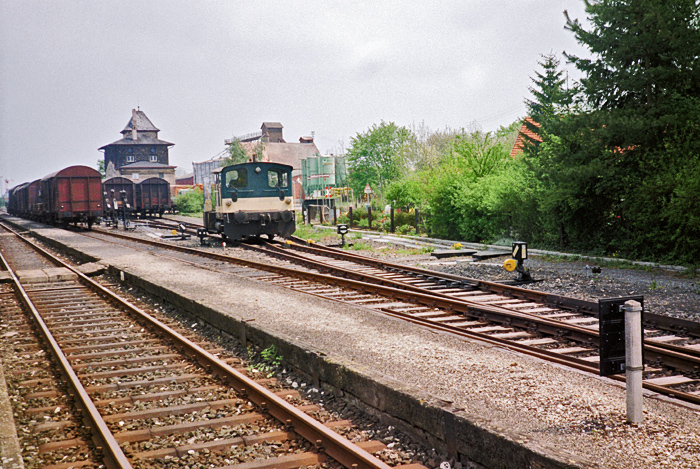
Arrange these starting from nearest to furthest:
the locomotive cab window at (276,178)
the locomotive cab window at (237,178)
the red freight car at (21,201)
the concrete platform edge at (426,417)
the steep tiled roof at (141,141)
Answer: the concrete platform edge at (426,417)
the locomotive cab window at (237,178)
the locomotive cab window at (276,178)
the red freight car at (21,201)
the steep tiled roof at (141,141)

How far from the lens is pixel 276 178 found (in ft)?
72.1

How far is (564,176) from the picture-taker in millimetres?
15180

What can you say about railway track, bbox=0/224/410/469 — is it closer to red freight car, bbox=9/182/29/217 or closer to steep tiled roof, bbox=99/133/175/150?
red freight car, bbox=9/182/29/217

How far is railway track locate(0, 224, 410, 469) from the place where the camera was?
13.7ft

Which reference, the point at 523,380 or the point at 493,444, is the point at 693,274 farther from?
the point at 493,444

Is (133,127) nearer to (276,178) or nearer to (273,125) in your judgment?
(273,125)

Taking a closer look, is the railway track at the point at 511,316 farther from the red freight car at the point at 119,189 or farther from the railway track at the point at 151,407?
the red freight car at the point at 119,189

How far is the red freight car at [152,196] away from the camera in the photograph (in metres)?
47.1

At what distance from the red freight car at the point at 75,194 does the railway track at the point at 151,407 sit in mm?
27450

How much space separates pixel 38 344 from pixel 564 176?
1254 cm

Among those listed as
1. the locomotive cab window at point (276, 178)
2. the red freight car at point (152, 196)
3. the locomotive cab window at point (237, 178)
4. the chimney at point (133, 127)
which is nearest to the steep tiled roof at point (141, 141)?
the chimney at point (133, 127)

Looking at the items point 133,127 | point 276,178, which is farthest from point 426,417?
point 133,127

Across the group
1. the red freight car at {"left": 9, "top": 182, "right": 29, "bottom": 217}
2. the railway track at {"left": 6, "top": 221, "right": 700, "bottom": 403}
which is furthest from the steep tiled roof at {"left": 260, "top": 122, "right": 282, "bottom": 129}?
the railway track at {"left": 6, "top": 221, "right": 700, "bottom": 403}

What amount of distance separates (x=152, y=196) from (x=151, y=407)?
147 ft
